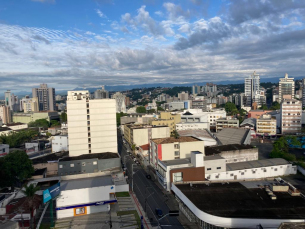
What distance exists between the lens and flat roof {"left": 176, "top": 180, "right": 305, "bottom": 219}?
13.8 m

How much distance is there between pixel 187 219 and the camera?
16.6m

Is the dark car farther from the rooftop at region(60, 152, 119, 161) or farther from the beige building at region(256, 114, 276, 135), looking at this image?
the beige building at region(256, 114, 276, 135)

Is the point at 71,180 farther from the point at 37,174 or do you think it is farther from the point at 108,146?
the point at 108,146

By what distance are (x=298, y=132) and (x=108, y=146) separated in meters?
35.3

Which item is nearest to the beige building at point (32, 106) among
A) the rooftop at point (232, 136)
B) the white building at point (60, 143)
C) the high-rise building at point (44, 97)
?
the high-rise building at point (44, 97)

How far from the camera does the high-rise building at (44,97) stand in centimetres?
11619

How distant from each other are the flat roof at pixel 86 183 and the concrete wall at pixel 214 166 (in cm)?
832

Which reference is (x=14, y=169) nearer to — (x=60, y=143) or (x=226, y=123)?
(x=60, y=143)

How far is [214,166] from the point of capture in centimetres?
2238

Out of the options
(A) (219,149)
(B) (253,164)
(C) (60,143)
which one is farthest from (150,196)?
(C) (60,143)

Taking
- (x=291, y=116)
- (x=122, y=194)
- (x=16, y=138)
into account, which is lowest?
(x=122, y=194)

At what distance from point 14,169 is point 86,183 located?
8.07m

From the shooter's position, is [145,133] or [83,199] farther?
[145,133]

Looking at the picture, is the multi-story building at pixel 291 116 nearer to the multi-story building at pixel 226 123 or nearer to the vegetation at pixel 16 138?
the multi-story building at pixel 226 123
